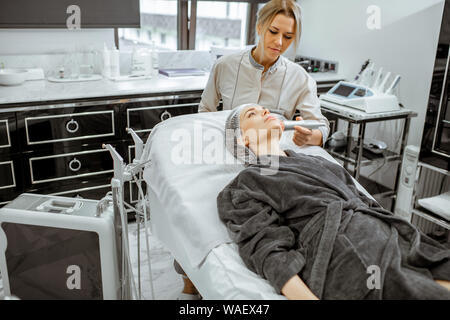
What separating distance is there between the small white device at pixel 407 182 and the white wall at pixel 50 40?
6.65ft

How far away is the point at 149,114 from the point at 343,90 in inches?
47.9

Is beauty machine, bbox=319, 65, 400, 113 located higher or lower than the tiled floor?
higher

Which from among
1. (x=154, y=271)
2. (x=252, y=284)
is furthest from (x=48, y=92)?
(x=252, y=284)

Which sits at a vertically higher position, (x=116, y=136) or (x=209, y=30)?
(x=209, y=30)

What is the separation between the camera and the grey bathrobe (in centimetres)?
102

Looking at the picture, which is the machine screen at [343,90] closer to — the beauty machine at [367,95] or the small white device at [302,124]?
the beauty machine at [367,95]

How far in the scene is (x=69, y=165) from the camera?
8.12ft

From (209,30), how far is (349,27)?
108cm

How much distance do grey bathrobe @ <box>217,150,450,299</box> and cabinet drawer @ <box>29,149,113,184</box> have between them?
56.0 inches

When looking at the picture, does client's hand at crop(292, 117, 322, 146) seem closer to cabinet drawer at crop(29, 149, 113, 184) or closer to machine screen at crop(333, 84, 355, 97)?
machine screen at crop(333, 84, 355, 97)

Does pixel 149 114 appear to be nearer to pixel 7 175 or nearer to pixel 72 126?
pixel 72 126

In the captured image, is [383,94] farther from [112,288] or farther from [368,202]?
[112,288]

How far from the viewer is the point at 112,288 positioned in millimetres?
1318

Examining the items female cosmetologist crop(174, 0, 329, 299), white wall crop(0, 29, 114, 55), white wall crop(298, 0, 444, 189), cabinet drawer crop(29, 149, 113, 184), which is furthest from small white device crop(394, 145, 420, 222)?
white wall crop(0, 29, 114, 55)
